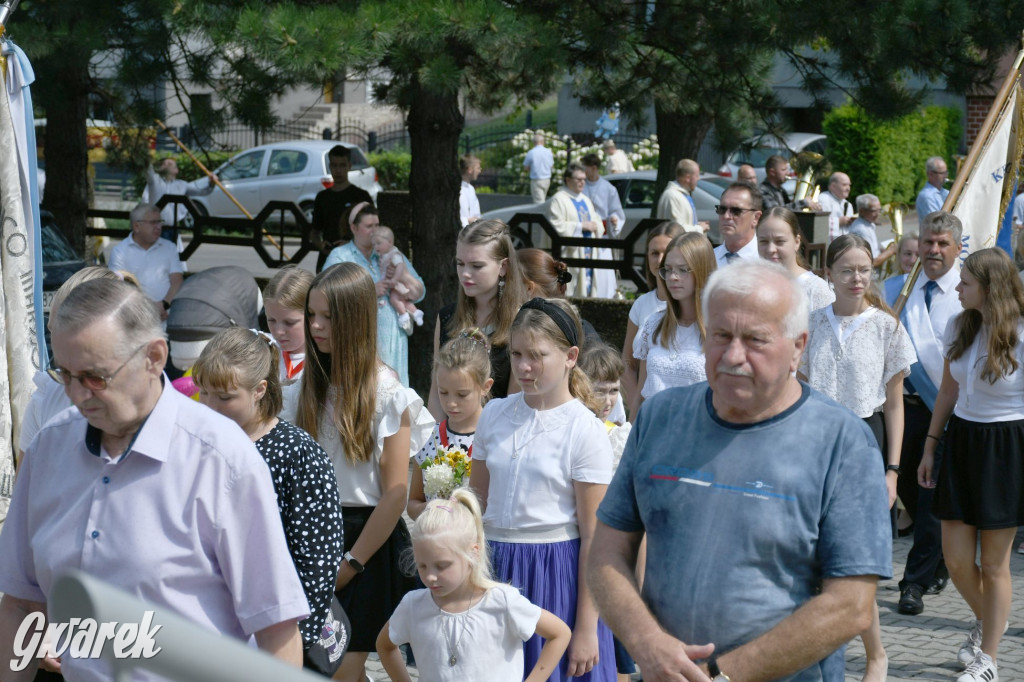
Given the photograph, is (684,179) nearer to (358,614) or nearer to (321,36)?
(321,36)

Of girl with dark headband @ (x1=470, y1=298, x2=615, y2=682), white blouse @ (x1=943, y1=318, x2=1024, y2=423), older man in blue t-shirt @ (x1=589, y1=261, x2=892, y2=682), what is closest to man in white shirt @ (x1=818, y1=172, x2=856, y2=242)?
white blouse @ (x1=943, y1=318, x2=1024, y2=423)

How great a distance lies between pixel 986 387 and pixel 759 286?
3.33 meters

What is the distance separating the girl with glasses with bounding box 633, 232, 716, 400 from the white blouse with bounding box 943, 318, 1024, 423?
1205 mm

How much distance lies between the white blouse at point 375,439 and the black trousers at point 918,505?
3.08 metres

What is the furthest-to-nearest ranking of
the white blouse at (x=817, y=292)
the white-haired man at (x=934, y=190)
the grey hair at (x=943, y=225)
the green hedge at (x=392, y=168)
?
the green hedge at (x=392, y=168), the white-haired man at (x=934, y=190), the grey hair at (x=943, y=225), the white blouse at (x=817, y=292)

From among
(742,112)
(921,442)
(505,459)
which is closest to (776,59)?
(742,112)

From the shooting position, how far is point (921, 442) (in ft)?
23.2

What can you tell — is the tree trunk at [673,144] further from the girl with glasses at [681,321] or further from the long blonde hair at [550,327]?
the long blonde hair at [550,327]

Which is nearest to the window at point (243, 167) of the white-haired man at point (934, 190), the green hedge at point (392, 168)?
the green hedge at point (392, 168)

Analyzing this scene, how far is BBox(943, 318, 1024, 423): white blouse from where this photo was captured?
225 inches

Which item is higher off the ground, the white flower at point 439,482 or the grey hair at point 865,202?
the white flower at point 439,482

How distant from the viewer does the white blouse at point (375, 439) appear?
4.34 metres

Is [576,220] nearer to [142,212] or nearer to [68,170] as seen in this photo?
[142,212]

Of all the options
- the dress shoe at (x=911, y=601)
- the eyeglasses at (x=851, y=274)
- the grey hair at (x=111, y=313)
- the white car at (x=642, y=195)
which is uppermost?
the grey hair at (x=111, y=313)
